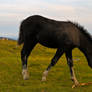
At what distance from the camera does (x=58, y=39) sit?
37.1 ft

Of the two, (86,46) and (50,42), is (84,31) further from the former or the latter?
(50,42)

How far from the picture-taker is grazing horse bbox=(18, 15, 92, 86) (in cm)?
1106

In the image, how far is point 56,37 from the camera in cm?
1142

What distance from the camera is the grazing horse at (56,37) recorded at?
436 inches

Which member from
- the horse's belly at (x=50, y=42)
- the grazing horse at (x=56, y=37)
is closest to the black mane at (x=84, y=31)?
the grazing horse at (x=56, y=37)

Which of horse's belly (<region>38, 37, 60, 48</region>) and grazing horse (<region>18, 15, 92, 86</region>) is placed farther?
horse's belly (<region>38, 37, 60, 48</region>)

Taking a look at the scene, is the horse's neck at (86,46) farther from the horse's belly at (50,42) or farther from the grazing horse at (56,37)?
the horse's belly at (50,42)

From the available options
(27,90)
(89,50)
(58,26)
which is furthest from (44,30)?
(27,90)

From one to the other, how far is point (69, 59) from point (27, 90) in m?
3.36

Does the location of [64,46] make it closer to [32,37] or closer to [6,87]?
[32,37]

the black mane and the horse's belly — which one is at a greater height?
the black mane

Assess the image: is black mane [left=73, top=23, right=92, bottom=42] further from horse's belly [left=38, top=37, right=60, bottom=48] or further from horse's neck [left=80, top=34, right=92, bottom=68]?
horse's belly [left=38, top=37, right=60, bottom=48]

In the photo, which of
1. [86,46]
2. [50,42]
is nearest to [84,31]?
[86,46]

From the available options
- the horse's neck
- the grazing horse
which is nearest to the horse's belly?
the grazing horse
